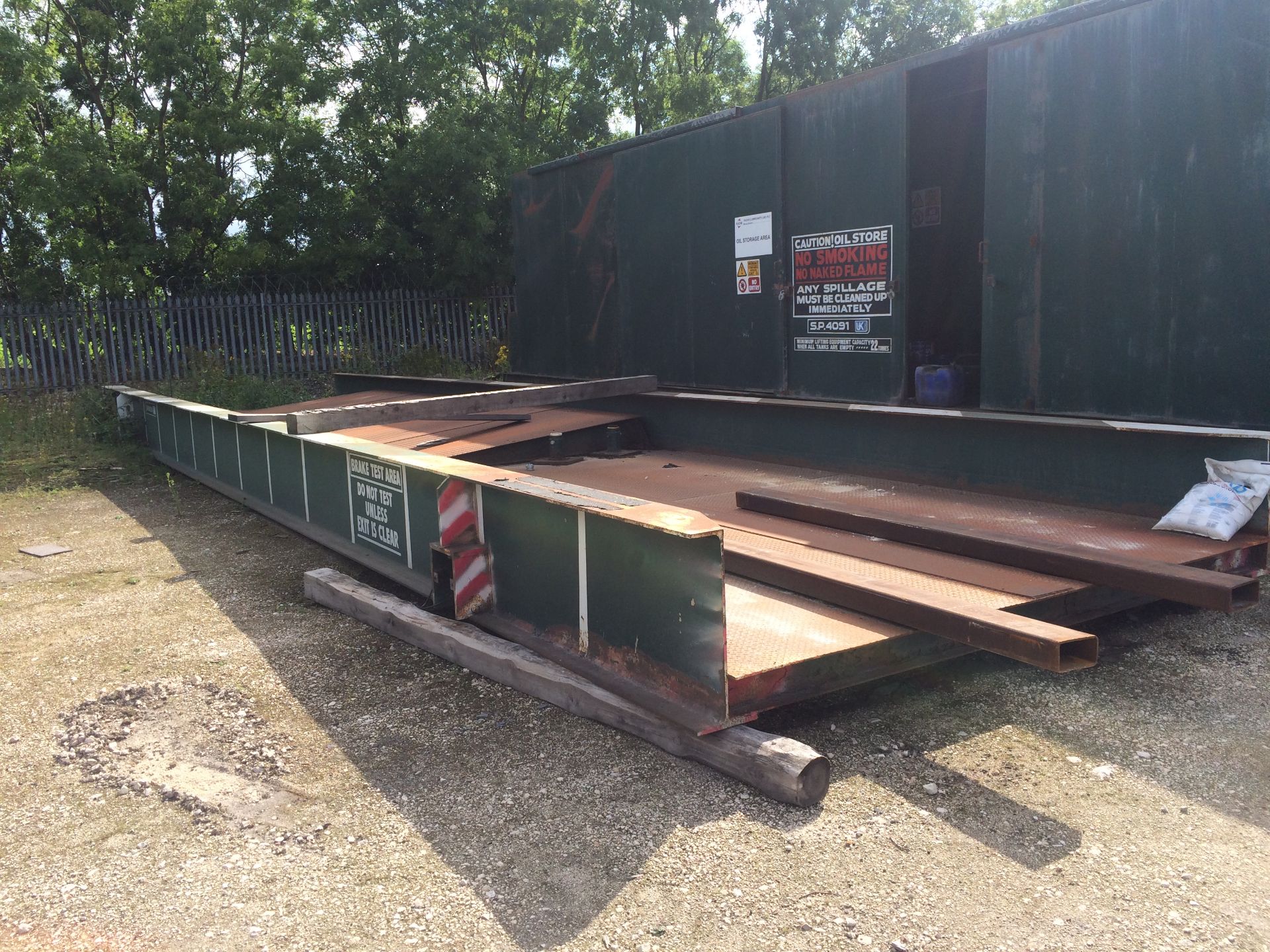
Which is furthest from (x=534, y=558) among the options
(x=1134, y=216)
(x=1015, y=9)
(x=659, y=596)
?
(x=1015, y=9)

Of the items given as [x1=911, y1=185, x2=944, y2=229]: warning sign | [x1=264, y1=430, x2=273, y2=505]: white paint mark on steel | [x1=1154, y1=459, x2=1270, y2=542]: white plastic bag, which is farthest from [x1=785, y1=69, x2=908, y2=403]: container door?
[x1=264, y1=430, x2=273, y2=505]: white paint mark on steel

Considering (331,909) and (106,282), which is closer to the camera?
(331,909)

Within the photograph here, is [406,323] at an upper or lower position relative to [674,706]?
upper

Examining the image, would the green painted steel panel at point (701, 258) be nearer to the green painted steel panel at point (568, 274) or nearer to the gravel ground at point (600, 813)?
the green painted steel panel at point (568, 274)

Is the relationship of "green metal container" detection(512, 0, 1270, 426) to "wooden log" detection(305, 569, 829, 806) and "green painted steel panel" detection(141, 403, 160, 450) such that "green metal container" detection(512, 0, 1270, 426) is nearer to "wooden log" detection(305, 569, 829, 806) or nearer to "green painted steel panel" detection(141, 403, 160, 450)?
"wooden log" detection(305, 569, 829, 806)

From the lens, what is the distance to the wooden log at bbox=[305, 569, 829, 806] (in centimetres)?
322

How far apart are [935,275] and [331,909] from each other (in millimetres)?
7507

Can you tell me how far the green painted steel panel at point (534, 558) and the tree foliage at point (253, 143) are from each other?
14.2m

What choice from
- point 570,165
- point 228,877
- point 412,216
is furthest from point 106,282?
point 228,877

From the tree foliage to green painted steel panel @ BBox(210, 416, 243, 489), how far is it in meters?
9.50

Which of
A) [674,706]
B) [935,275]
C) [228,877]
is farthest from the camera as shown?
[935,275]

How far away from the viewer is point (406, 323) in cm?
1825

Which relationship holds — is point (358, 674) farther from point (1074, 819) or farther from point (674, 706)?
point (1074, 819)

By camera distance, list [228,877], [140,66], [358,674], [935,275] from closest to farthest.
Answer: [228,877] → [358,674] → [935,275] → [140,66]
